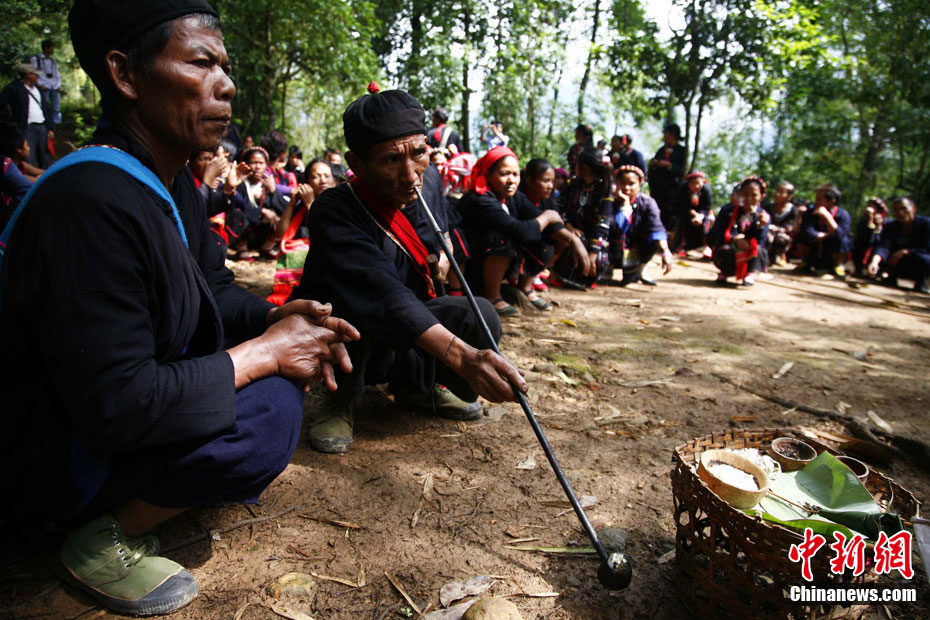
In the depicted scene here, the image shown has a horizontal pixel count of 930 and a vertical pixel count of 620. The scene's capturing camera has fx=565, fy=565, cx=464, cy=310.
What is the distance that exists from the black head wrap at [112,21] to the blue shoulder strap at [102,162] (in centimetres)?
25

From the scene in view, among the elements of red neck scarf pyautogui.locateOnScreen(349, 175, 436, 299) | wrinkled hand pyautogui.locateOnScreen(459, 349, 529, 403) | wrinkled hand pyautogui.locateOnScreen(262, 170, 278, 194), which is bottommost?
wrinkled hand pyautogui.locateOnScreen(459, 349, 529, 403)

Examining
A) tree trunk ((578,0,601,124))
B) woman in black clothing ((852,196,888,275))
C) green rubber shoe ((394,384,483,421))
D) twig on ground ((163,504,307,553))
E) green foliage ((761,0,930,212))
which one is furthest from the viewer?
tree trunk ((578,0,601,124))

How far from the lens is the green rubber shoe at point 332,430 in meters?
2.94

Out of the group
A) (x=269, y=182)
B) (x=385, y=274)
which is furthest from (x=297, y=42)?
(x=385, y=274)

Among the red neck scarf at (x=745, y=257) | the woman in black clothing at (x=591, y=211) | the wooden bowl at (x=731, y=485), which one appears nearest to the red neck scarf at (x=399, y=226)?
the wooden bowl at (x=731, y=485)

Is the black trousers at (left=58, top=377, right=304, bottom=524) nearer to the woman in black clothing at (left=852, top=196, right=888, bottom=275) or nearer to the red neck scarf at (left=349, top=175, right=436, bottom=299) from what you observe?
the red neck scarf at (left=349, top=175, right=436, bottom=299)

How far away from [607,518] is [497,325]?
1141mm

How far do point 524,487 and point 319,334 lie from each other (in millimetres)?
1281

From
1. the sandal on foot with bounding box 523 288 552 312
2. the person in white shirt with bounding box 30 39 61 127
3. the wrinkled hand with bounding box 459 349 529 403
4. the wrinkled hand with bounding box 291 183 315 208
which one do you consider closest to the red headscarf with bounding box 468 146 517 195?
the sandal on foot with bounding box 523 288 552 312

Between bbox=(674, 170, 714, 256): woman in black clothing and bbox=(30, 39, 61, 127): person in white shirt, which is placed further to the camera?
bbox=(30, 39, 61, 127): person in white shirt

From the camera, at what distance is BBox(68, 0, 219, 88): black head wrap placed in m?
1.63

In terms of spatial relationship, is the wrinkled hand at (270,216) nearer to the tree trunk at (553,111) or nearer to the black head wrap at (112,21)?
the black head wrap at (112,21)

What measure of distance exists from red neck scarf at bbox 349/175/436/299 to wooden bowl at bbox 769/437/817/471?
1.89m

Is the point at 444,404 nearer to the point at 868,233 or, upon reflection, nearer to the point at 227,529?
the point at 227,529
